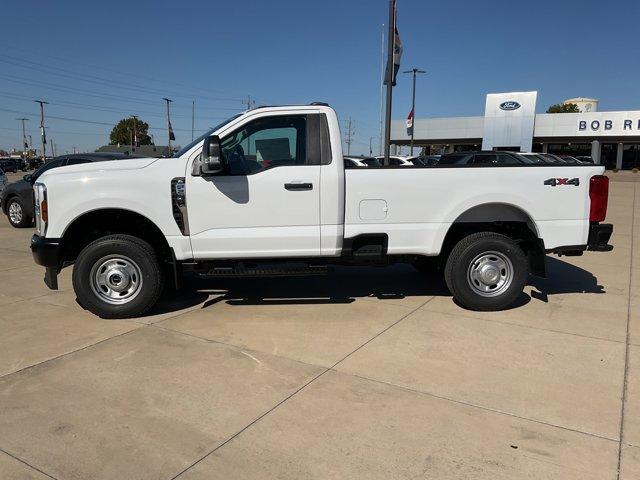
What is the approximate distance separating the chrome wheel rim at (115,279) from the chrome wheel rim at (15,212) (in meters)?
8.56

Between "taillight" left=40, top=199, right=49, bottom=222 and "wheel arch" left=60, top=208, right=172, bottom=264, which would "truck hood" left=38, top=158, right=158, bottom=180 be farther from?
"wheel arch" left=60, top=208, right=172, bottom=264

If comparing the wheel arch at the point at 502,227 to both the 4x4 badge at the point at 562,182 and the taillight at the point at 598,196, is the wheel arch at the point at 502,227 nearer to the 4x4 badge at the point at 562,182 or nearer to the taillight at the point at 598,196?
the 4x4 badge at the point at 562,182

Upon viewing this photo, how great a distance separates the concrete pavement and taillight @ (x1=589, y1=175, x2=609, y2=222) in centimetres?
107

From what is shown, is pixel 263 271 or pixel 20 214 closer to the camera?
pixel 263 271

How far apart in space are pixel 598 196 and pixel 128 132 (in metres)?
106

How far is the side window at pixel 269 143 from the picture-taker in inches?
202

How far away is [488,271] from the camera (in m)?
5.51

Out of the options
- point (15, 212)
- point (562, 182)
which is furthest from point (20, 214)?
point (562, 182)

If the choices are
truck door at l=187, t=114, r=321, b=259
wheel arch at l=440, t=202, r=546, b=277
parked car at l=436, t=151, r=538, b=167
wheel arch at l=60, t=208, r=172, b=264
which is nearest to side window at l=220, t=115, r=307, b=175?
truck door at l=187, t=114, r=321, b=259

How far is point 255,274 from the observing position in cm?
513

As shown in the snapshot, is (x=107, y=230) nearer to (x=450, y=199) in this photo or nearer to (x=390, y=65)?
(x=450, y=199)

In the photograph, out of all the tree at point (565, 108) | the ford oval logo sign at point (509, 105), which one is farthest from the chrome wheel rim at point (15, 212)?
the tree at point (565, 108)

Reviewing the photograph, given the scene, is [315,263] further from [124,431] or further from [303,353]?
[124,431]

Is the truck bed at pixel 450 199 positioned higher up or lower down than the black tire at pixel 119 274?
higher up
